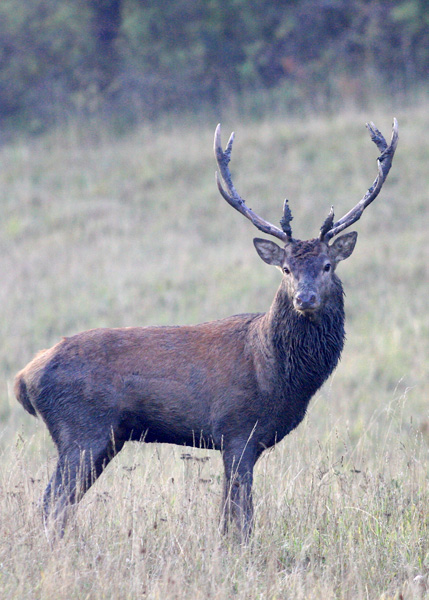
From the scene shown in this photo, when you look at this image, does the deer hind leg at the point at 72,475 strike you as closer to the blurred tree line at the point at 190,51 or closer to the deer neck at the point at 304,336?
the deer neck at the point at 304,336

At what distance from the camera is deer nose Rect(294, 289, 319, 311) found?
16.7 ft

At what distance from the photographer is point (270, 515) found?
517 cm

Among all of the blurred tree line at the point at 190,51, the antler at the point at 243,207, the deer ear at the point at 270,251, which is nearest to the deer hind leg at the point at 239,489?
the deer ear at the point at 270,251

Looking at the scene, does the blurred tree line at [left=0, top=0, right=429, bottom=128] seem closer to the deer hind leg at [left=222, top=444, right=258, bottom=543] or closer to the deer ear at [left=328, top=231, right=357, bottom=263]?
the deer ear at [left=328, top=231, right=357, bottom=263]

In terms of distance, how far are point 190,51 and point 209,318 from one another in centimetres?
1290

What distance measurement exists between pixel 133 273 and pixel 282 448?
869 centimetres

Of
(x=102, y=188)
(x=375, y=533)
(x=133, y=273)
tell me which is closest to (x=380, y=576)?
(x=375, y=533)

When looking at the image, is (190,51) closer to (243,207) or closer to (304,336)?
(243,207)

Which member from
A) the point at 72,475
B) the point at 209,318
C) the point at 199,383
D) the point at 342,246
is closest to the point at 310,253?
the point at 342,246

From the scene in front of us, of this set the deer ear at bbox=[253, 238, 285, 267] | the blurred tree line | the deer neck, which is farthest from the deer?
the blurred tree line

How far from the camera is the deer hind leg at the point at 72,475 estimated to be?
5094 mm

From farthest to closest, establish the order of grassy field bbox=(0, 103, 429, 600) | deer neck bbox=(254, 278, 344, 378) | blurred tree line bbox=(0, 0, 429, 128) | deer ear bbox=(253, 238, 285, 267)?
blurred tree line bbox=(0, 0, 429, 128), deer ear bbox=(253, 238, 285, 267), deer neck bbox=(254, 278, 344, 378), grassy field bbox=(0, 103, 429, 600)

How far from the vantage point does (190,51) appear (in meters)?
23.6

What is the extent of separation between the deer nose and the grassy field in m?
0.84
